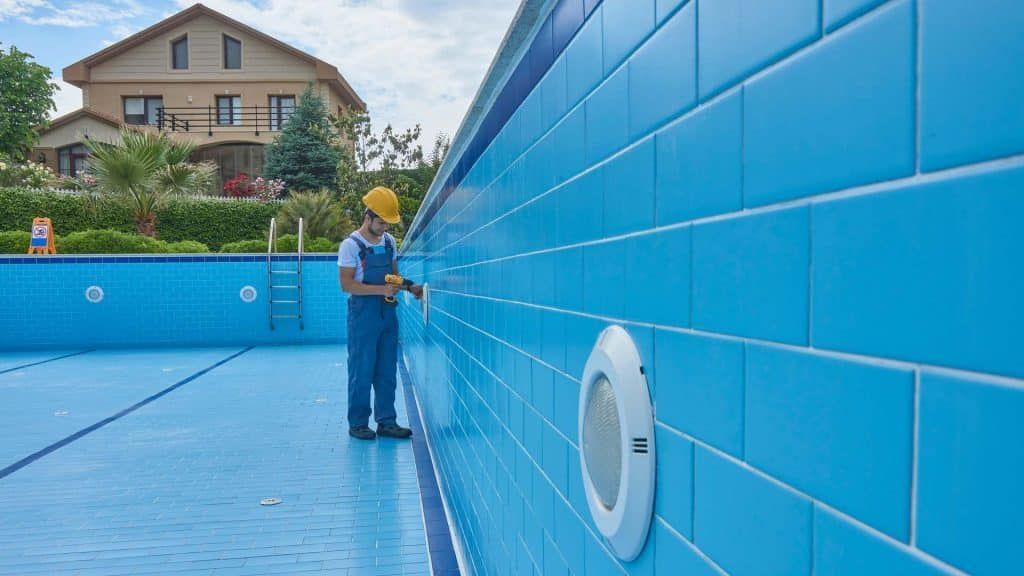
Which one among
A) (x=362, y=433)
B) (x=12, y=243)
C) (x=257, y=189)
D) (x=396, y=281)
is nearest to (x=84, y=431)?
(x=362, y=433)

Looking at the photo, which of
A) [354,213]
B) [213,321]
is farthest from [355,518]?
[354,213]

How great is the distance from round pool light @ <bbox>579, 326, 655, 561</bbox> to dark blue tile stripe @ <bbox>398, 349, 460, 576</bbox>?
7.36ft

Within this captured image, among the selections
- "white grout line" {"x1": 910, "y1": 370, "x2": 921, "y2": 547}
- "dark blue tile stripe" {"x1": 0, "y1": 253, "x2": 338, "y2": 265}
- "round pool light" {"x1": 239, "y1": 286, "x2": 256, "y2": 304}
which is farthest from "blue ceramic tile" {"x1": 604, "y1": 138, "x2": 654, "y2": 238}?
"round pool light" {"x1": 239, "y1": 286, "x2": 256, "y2": 304}

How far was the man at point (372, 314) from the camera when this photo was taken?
16.9ft

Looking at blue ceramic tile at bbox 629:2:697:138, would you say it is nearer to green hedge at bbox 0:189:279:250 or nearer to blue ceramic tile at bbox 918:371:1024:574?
blue ceramic tile at bbox 918:371:1024:574

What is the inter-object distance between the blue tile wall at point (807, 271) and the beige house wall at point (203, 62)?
32872 mm

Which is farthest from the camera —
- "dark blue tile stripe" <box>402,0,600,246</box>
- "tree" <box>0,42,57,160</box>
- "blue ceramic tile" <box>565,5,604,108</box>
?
"tree" <box>0,42,57,160</box>

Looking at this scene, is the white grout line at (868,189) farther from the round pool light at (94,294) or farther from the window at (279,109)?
the window at (279,109)

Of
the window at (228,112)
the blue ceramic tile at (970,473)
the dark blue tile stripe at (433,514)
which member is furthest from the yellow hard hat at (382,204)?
the window at (228,112)

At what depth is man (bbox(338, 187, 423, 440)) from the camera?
5148 mm

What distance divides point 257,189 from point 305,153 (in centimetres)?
306

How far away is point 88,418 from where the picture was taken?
21.1 feet

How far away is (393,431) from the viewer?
5.48 m

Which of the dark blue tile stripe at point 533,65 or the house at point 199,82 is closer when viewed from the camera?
the dark blue tile stripe at point 533,65
